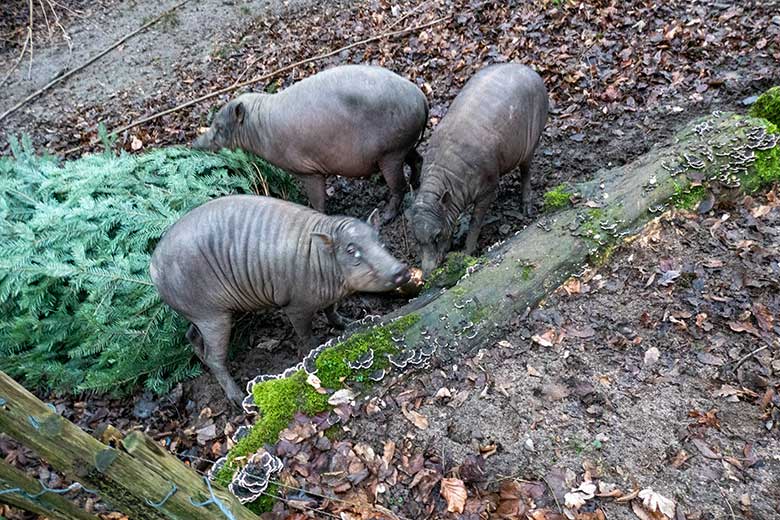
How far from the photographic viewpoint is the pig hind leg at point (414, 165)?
23.7 feet

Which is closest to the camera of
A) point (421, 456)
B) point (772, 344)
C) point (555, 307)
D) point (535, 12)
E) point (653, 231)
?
point (421, 456)

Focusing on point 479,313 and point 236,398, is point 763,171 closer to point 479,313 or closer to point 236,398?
point 479,313


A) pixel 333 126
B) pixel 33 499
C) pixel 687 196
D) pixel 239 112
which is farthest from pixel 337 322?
pixel 687 196

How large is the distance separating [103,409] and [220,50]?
785 centimetres

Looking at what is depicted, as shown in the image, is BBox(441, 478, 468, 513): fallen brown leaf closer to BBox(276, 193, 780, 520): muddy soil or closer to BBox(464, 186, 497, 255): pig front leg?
BBox(276, 193, 780, 520): muddy soil

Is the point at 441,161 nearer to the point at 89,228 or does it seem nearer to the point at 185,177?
the point at 185,177

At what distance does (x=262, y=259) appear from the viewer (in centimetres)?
494

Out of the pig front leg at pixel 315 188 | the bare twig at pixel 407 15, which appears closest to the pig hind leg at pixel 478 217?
the pig front leg at pixel 315 188

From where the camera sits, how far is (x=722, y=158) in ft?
16.9

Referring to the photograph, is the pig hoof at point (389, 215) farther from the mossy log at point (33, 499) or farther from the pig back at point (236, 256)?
the mossy log at point (33, 499)

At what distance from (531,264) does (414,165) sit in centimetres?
298

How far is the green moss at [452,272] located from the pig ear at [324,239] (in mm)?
1028

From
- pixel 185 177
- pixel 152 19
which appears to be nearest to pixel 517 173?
pixel 185 177

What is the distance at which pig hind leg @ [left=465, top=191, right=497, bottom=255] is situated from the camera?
6.31m
